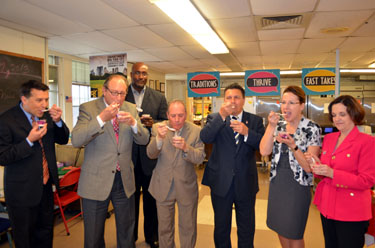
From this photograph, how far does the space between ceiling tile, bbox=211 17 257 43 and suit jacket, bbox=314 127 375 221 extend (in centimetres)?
272

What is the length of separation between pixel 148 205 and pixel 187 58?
5.02 metres

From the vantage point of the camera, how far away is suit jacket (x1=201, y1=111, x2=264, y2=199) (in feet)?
8.03

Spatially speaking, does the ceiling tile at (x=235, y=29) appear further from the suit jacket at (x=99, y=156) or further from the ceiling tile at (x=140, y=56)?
the suit jacket at (x=99, y=156)

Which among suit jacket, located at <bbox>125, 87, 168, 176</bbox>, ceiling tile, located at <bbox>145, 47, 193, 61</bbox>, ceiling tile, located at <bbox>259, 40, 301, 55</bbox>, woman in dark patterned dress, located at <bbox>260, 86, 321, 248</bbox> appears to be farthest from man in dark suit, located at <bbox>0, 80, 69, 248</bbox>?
ceiling tile, located at <bbox>259, 40, 301, 55</bbox>

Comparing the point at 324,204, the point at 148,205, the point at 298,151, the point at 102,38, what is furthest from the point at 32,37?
the point at 324,204

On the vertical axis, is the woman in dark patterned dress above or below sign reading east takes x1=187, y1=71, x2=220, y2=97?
below

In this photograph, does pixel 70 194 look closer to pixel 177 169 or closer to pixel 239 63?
pixel 177 169

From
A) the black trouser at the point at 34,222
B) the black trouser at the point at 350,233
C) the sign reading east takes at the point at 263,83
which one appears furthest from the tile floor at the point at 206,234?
the sign reading east takes at the point at 263,83

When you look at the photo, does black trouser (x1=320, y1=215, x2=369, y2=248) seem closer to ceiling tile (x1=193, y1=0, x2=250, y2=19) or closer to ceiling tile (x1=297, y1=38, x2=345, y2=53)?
ceiling tile (x1=193, y1=0, x2=250, y2=19)

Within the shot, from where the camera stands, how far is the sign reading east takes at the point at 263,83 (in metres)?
6.45

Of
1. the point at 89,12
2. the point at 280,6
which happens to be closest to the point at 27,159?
the point at 89,12

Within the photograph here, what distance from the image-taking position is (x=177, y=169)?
253 cm

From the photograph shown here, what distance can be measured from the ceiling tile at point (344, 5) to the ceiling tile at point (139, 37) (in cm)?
265

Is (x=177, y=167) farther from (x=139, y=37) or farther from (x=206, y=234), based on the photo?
(x=139, y=37)
